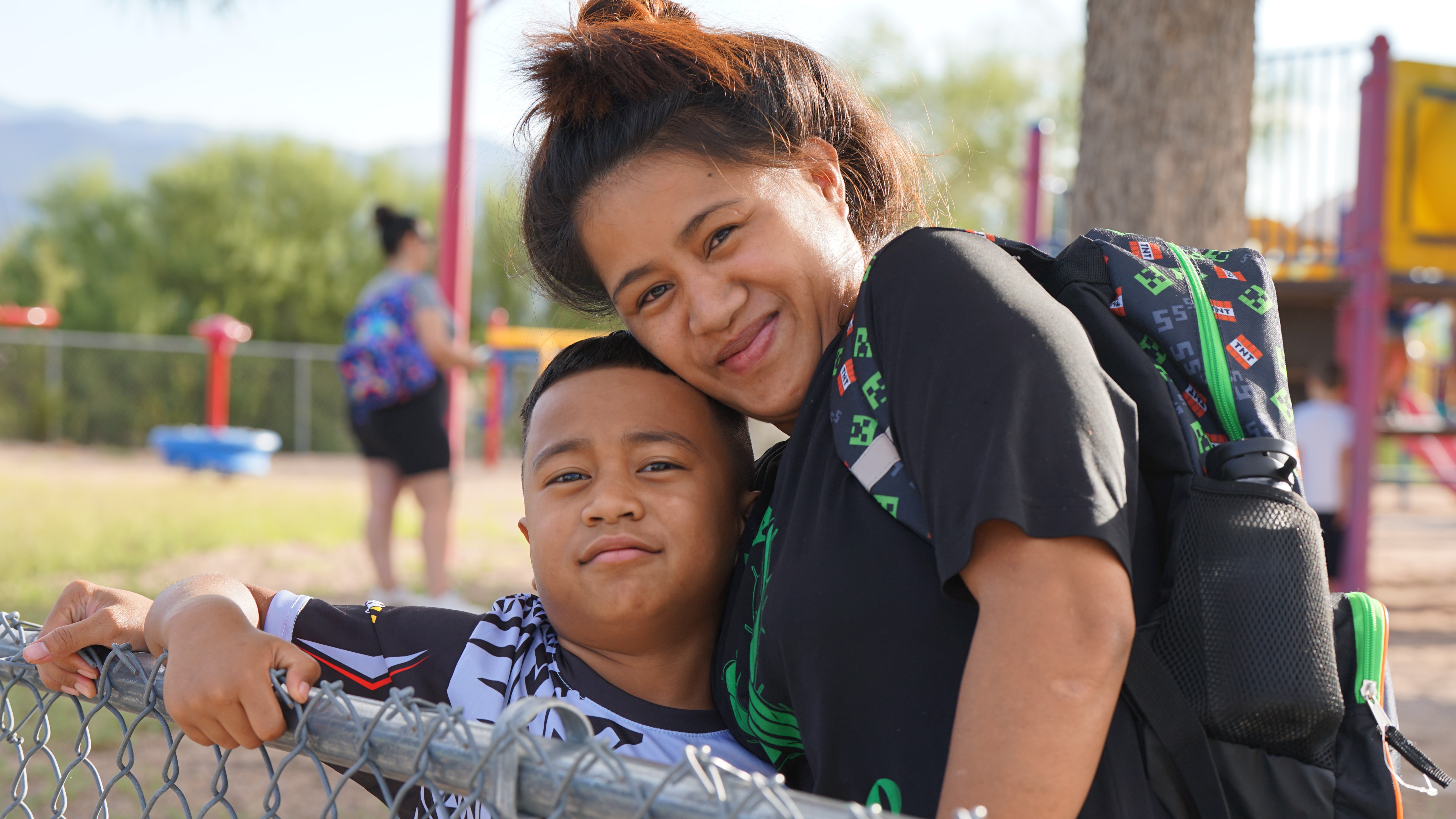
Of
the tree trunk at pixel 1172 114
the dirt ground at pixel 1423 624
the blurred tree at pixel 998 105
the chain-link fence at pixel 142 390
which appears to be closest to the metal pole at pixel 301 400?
the chain-link fence at pixel 142 390

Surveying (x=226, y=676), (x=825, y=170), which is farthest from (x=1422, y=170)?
(x=226, y=676)

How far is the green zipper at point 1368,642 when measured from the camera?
1060mm

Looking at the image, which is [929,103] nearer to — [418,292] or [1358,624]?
[418,292]

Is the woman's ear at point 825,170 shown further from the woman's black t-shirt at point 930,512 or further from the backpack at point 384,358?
the backpack at point 384,358

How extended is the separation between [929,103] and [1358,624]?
2654 centimetres

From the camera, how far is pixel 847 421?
1156 millimetres

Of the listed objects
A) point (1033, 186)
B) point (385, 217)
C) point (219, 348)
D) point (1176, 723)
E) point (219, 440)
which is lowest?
point (219, 440)

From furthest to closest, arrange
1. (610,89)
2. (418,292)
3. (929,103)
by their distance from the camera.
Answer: (929,103), (418,292), (610,89)


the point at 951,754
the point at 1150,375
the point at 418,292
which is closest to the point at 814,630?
the point at 951,754

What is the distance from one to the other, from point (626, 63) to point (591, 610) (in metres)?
0.75

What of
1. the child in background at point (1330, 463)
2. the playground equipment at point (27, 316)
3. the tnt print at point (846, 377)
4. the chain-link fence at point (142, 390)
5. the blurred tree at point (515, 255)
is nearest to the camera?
the tnt print at point (846, 377)

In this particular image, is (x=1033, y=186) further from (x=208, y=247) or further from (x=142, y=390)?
(x=208, y=247)

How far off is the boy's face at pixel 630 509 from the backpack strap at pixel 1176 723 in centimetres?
68

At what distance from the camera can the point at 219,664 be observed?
4.10 feet
